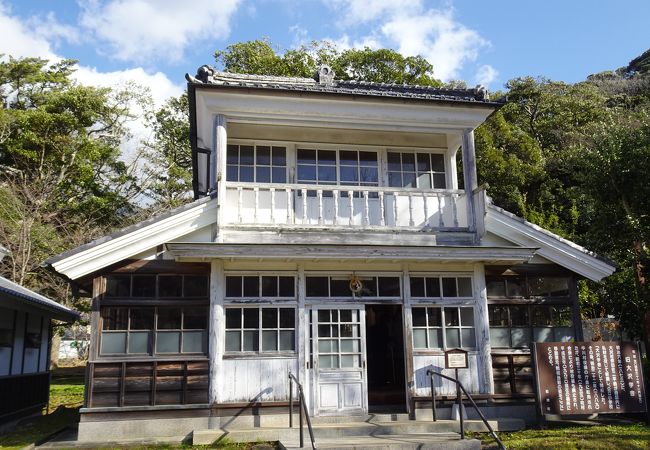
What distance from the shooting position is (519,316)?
36.6ft

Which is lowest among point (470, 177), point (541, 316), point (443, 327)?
point (443, 327)

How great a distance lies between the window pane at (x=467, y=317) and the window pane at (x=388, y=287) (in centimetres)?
143

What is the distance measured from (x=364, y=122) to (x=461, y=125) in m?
2.22

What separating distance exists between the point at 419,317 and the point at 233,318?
380cm

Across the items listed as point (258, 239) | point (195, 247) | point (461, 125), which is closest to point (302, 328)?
point (258, 239)

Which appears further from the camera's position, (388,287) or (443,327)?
(388,287)

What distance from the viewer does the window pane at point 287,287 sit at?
34.4ft

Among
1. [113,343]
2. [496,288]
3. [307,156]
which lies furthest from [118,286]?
[496,288]

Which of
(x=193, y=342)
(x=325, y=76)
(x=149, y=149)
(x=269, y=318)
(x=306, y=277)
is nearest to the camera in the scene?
(x=193, y=342)

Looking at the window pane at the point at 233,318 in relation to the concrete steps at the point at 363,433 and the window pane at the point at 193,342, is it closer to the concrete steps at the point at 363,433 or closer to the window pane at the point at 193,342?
the window pane at the point at 193,342

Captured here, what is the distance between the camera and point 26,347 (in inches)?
543

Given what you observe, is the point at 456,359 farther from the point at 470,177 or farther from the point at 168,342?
the point at 168,342

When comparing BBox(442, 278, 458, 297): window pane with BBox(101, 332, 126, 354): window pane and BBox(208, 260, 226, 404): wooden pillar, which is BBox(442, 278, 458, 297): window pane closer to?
BBox(208, 260, 226, 404): wooden pillar

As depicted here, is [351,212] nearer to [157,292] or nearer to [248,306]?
[248,306]
